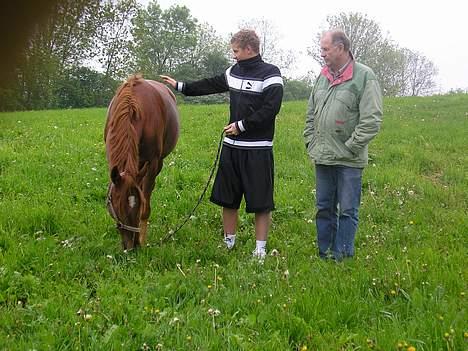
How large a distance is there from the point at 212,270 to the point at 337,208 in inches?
61.4

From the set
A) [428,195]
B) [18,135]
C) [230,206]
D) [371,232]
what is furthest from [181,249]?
[18,135]

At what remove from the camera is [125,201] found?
4438mm

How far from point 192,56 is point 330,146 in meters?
21.3

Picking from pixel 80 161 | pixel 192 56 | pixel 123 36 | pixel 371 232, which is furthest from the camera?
pixel 192 56

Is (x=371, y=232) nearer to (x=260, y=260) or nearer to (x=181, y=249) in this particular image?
(x=260, y=260)

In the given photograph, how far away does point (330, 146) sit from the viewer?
4.74 metres

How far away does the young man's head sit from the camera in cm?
486

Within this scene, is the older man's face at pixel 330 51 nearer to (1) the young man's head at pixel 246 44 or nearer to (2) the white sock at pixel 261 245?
(1) the young man's head at pixel 246 44

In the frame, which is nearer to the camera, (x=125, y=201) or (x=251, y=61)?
(x=125, y=201)

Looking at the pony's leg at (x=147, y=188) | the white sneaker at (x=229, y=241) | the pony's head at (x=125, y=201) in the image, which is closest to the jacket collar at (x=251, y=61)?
the pony's leg at (x=147, y=188)

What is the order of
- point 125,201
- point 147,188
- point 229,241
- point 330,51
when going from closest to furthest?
point 125,201 → point 330,51 → point 229,241 → point 147,188

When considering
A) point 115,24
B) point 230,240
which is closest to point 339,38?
point 230,240

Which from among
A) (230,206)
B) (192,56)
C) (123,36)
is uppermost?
(192,56)

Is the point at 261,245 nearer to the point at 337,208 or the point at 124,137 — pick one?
the point at 337,208
